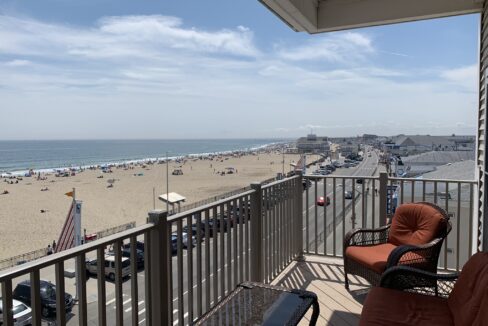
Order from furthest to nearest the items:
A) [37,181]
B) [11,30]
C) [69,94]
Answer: [69,94], [11,30], [37,181]

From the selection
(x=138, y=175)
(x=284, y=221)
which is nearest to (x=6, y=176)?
(x=138, y=175)


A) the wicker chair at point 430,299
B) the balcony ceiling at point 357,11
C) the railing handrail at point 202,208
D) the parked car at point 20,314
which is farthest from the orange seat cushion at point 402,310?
the balcony ceiling at point 357,11

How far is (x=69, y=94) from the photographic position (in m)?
63.0

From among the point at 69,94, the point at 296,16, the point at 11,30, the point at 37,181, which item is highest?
the point at 11,30

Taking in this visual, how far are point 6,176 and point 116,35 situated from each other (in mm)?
18603

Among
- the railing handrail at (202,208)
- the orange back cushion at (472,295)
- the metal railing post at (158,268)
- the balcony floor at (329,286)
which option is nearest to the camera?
the orange back cushion at (472,295)

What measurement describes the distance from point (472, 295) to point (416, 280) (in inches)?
18.1

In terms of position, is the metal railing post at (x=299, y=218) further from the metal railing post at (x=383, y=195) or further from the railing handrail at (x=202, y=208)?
the railing handrail at (x=202, y=208)

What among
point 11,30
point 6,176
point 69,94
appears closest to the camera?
point 6,176

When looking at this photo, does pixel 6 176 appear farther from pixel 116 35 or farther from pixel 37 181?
pixel 116 35

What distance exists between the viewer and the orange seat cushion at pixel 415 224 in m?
3.00

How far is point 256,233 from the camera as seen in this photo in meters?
3.13

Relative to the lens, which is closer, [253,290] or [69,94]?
[253,290]

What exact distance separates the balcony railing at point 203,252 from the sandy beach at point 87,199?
1510cm
